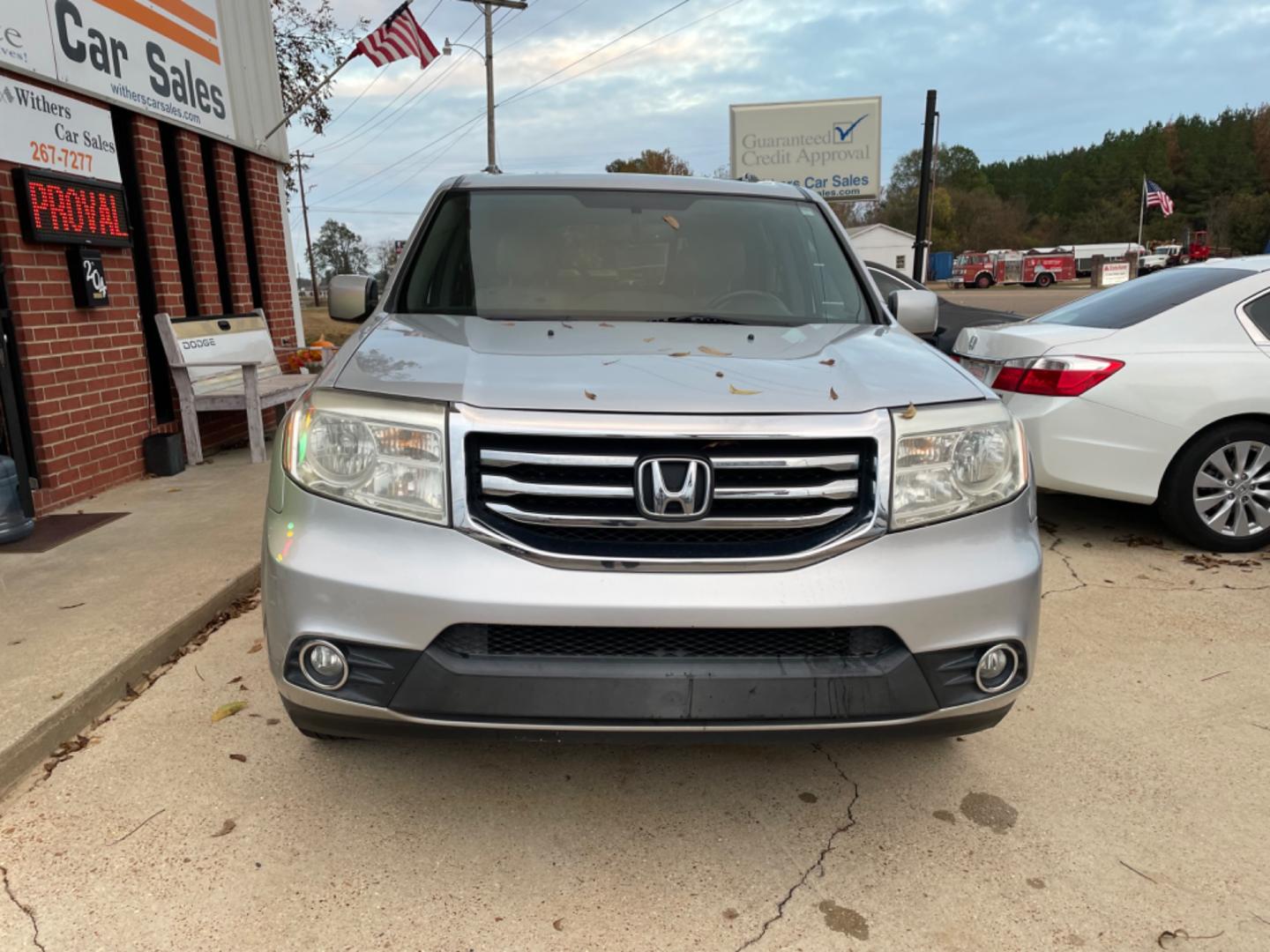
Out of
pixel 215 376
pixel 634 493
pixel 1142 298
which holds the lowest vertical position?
pixel 215 376

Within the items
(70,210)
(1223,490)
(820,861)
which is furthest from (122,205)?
(1223,490)

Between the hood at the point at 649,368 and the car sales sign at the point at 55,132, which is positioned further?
the car sales sign at the point at 55,132

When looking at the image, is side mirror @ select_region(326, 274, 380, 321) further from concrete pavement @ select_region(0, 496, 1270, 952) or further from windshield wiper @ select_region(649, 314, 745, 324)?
concrete pavement @ select_region(0, 496, 1270, 952)

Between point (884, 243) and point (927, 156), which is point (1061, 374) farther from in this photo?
point (884, 243)

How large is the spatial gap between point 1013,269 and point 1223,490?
6497cm

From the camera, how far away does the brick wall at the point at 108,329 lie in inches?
214

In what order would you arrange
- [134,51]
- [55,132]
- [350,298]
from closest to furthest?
[350,298], [55,132], [134,51]

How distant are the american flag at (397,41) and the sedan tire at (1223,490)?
9922mm

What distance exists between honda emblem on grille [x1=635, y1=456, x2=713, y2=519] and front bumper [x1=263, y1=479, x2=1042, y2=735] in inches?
5.9

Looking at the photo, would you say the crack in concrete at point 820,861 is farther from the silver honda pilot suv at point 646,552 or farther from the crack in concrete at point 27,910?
the crack in concrete at point 27,910

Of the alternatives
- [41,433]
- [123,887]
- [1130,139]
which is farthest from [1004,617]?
[1130,139]

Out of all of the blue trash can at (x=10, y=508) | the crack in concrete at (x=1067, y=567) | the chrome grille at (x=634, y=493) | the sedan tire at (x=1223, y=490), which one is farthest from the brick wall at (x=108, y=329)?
the sedan tire at (x=1223, y=490)

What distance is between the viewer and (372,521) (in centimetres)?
206

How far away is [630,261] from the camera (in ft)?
10.9
